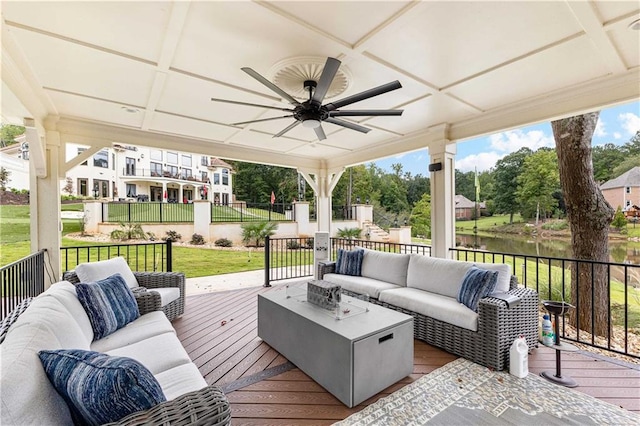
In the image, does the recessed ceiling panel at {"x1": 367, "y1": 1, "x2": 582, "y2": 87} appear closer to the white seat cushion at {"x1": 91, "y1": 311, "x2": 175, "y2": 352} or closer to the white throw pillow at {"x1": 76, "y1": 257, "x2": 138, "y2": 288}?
the white seat cushion at {"x1": 91, "y1": 311, "x2": 175, "y2": 352}

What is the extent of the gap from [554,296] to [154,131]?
24.4ft

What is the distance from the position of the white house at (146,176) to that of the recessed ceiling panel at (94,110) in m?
9.15

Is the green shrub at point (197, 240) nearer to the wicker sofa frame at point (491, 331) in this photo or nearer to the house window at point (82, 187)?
the wicker sofa frame at point (491, 331)

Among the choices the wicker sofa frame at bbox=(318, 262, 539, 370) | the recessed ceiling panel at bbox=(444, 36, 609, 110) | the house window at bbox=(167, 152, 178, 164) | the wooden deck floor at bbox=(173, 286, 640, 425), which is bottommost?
the wooden deck floor at bbox=(173, 286, 640, 425)

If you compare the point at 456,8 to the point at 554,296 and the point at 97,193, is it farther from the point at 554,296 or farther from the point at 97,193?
the point at 97,193

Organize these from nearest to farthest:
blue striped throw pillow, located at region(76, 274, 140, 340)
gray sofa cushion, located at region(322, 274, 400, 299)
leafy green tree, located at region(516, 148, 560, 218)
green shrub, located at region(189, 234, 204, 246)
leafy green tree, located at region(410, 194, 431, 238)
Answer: blue striped throw pillow, located at region(76, 274, 140, 340)
gray sofa cushion, located at region(322, 274, 400, 299)
leafy green tree, located at region(516, 148, 560, 218)
green shrub, located at region(189, 234, 204, 246)
leafy green tree, located at region(410, 194, 431, 238)

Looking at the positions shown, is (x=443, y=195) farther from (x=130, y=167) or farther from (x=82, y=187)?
(x=130, y=167)

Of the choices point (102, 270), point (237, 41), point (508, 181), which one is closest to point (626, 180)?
point (508, 181)

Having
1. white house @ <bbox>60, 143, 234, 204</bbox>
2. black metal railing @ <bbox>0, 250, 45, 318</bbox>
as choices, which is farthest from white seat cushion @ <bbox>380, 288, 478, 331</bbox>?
white house @ <bbox>60, 143, 234, 204</bbox>

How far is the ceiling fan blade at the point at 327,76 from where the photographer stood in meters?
2.05

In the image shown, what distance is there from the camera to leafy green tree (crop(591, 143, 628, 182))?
24.5 ft

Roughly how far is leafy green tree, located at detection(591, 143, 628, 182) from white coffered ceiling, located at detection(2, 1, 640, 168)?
625cm

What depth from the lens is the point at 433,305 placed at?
297 cm

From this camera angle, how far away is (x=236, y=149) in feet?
18.6
